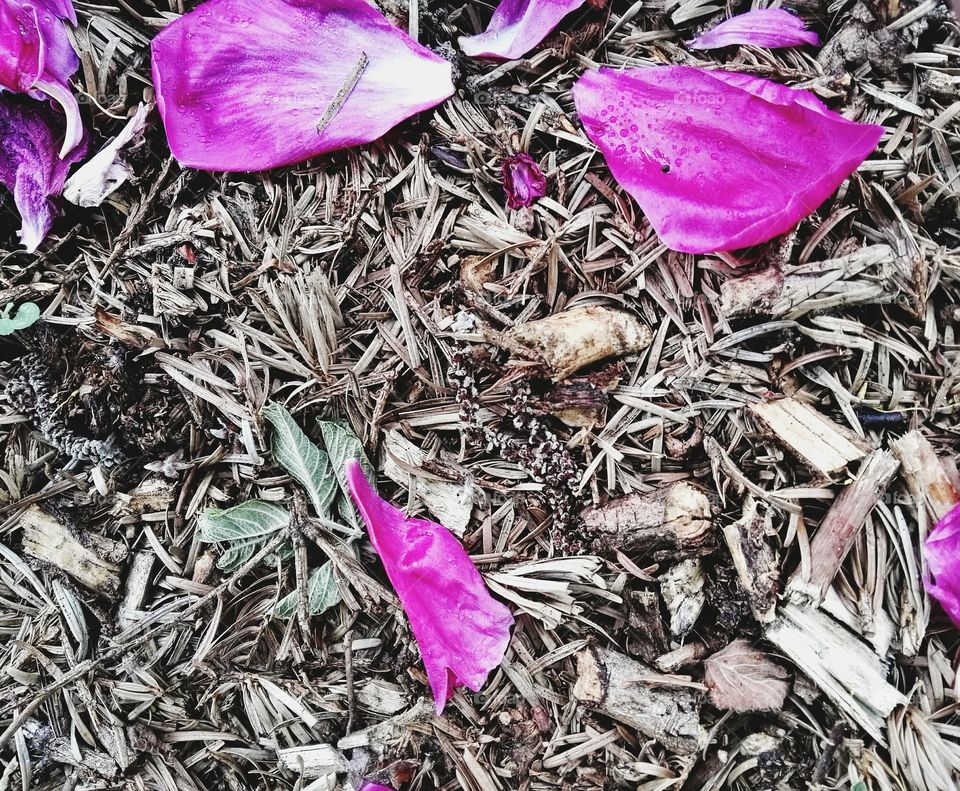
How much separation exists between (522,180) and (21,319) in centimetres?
84

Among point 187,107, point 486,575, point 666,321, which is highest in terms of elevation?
point 187,107

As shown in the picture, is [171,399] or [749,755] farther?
[171,399]

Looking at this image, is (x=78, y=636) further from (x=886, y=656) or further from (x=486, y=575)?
(x=886, y=656)

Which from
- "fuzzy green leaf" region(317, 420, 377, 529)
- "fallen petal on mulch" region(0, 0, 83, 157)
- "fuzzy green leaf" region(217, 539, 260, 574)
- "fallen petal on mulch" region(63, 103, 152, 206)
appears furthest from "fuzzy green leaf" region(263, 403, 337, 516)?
"fallen petal on mulch" region(0, 0, 83, 157)

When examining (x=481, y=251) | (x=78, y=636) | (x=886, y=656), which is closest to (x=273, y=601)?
(x=78, y=636)

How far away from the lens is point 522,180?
1.06 meters

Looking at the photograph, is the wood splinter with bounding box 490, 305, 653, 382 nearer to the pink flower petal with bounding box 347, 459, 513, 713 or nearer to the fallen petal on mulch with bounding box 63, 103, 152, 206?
the pink flower petal with bounding box 347, 459, 513, 713

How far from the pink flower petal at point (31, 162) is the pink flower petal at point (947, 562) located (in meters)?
1.42

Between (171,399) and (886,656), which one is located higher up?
(171,399)

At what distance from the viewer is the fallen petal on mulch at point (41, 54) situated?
3.42 feet

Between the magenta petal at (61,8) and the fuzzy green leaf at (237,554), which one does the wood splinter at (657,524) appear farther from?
the magenta petal at (61,8)

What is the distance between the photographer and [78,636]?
1.11 metres

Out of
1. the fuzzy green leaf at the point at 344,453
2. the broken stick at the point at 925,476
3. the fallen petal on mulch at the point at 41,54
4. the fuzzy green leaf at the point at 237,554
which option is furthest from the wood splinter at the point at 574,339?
the fallen petal on mulch at the point at 41,54

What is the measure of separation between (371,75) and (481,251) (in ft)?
1.07
